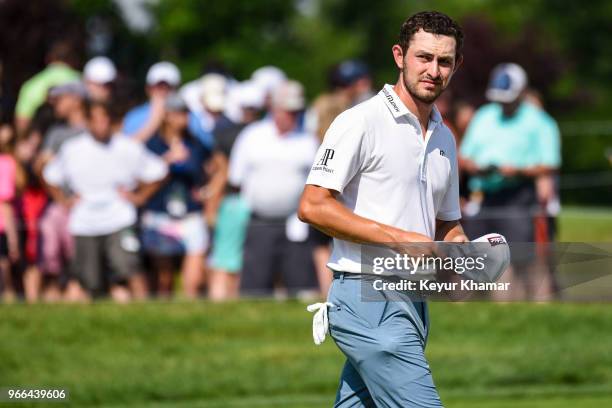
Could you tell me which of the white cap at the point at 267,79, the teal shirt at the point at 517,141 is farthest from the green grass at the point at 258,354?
the white cap at the point at 267,79

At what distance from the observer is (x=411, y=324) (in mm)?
5938

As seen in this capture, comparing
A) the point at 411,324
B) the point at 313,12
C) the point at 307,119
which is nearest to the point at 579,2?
the point at 313,12

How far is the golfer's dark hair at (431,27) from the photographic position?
5.89m

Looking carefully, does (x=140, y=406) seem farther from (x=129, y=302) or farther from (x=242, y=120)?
(x=242, y=120)

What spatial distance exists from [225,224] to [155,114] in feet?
4.41

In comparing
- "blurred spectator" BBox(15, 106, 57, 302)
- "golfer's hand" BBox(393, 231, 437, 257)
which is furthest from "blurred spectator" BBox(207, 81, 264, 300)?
"golfer's hand" BBox(393, 231, 437, 257)

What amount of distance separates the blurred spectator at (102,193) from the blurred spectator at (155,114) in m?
0.75

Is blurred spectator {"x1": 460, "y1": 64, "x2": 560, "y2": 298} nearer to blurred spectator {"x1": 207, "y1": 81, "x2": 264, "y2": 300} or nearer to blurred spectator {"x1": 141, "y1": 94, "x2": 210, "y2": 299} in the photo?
blurred spectator {"x1": 207, "y1": 81, "x2": 264, "y2": 300}

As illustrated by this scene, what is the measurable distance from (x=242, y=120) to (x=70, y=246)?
8.27 feet

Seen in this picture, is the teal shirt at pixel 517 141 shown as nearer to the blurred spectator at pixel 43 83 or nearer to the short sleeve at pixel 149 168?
the short sleeve at pixel 149 168

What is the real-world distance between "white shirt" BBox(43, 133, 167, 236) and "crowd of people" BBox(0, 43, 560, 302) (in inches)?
0.5

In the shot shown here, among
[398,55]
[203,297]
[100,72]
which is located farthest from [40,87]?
[398,55]

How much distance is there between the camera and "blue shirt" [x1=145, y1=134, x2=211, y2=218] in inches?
535

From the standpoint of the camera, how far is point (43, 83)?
1495cm
